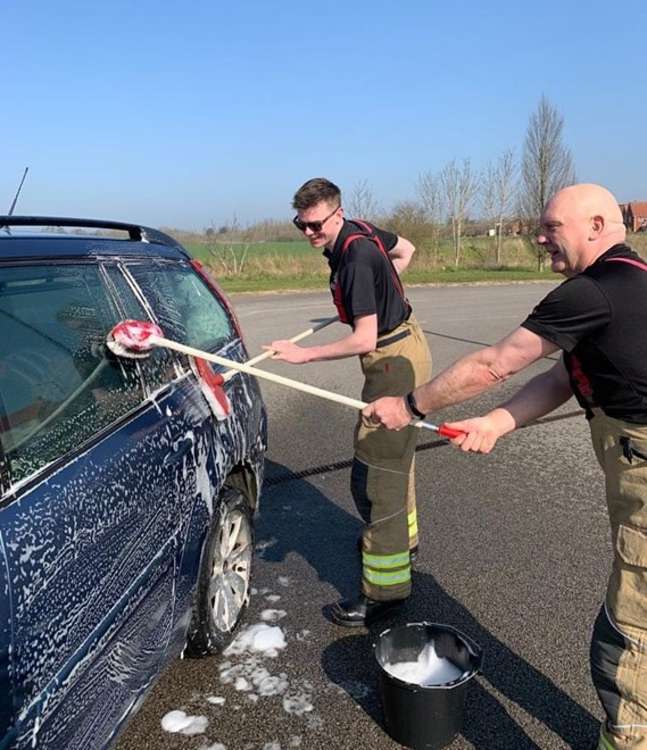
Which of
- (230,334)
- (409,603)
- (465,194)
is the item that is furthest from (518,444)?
(465,194)

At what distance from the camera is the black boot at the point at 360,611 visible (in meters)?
3.33

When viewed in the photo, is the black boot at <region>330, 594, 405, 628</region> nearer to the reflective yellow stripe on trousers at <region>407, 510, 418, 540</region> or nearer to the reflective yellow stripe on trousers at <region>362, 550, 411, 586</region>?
the reflective yellow stripe on trousers at <region>362, 550, 411, 586</region>

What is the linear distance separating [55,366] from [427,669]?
1826mm

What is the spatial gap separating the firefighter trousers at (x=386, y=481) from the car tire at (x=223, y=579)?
0.58 meters

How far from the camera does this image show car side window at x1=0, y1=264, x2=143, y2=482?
188cm

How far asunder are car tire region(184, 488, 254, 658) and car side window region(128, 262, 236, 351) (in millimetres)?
738

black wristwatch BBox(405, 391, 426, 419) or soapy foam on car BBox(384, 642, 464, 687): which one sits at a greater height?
black wristwatch BBox(405, 391, 426, 419)

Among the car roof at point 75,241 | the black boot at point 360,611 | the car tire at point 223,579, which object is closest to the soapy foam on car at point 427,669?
the black boot at point 360,611

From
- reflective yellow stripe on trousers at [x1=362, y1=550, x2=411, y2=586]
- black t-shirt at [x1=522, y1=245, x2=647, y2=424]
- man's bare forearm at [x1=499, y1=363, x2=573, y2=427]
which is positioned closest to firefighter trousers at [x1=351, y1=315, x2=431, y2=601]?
reflective yellow stripe on trousers at [x1=362, y1=550, x2=411, y2=586]

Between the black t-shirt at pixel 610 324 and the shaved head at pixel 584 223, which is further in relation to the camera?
the shaved head at pixel 584 223

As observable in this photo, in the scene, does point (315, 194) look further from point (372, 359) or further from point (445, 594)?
point (445, 594)

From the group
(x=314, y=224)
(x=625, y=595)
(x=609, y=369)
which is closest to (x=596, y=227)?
(x=609, y=369)

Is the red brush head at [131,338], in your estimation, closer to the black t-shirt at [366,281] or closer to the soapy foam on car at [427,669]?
the black t-shirt at [366,281]

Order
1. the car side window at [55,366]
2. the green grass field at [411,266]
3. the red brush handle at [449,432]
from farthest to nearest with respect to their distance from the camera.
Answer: the green grass field at [411,266], the red brush handle at [449,432], the car side window at [55,366]
